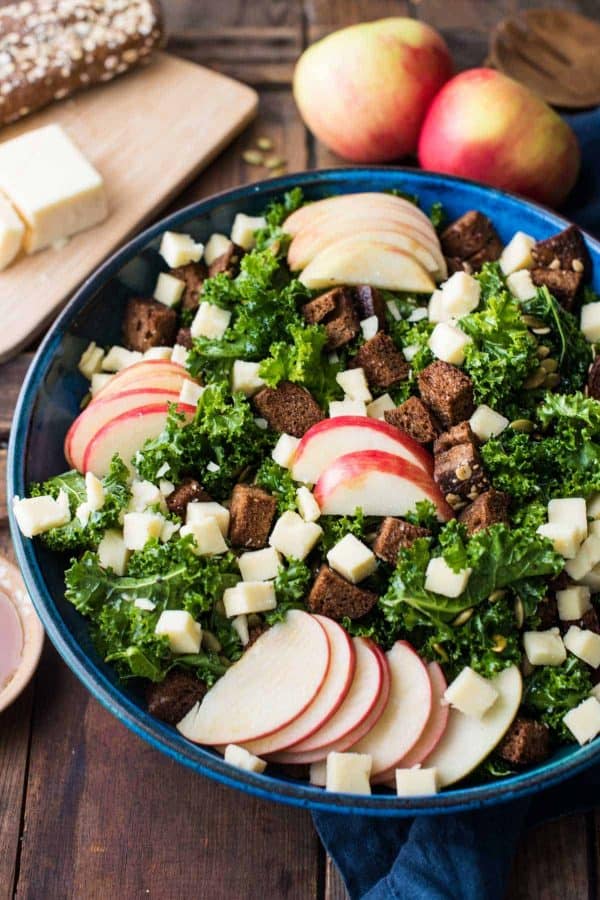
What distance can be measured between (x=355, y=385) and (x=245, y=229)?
705 millimetres

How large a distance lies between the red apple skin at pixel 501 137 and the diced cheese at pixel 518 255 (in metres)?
0.50

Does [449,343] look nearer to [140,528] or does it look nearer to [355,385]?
[355,385]

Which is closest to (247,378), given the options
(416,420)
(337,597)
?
(416,420)

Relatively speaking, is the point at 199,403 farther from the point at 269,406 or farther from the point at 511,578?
the point at 511,578

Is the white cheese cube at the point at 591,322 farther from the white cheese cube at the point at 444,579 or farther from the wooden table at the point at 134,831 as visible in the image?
the wooden table at the point at 134,831

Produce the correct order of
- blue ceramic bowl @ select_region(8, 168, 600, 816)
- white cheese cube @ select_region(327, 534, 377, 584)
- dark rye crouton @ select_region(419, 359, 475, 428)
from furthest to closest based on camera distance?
1. dark rye crouton @ select_region(419, 359, 475, 428)
2. white cheese cube @ select_region(327, 534, 377, 584)
3. blue ceramic bowl @ select_region(8, 168, 600, 816)

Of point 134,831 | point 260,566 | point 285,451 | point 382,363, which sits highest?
point 382,363

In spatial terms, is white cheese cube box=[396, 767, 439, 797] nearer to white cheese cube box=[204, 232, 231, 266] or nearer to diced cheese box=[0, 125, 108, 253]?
white cheese cube box=[204, 232, 231, 266]

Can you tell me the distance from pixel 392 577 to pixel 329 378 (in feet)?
2.17

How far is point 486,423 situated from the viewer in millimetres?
2688

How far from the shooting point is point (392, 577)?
8.13ft

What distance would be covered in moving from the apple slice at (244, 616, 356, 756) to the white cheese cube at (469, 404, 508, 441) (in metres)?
0.69

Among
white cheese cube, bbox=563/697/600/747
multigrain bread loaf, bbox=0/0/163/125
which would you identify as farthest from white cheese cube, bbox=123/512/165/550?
multigrain bread loaf, bbox=0/0/163/125

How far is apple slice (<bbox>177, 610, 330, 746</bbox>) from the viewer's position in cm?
240
